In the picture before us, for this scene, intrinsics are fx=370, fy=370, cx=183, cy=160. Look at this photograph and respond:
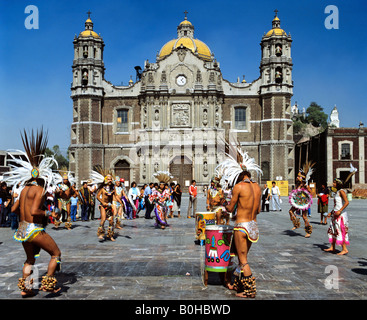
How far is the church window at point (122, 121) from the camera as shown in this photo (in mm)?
40781

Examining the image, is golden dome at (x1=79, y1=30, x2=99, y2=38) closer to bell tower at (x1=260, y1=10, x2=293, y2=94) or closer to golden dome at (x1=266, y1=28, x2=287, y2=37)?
bell tower at (x1=260, y1=10, x2=293, y2=94)

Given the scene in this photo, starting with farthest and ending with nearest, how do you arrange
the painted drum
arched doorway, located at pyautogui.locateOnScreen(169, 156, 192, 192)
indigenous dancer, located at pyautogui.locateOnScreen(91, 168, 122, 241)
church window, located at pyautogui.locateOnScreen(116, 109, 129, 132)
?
church window, located at pyautogui.locateOnScreen(116, 109, 129, 132), arched doorway, located at pyautogui.locateOnScreen(169, 156, 192, 192), indigenous dancer, located at pyautogui.locateOnScreen(91, 168, 122, 241), the painted drum

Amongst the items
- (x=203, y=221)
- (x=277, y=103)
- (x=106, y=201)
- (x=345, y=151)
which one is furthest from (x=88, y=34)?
(x=203, y=221)

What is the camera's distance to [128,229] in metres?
13.6

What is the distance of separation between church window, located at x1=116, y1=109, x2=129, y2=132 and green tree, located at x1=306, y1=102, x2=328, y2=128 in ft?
203

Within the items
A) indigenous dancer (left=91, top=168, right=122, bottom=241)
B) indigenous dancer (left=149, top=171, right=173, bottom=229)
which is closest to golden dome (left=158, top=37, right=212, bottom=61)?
indigenous dancer (left=149, top=171, right=173, bottom=229)

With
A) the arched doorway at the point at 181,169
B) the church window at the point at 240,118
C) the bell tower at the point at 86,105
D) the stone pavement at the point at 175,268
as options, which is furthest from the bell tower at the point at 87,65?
the stone pavement at the point at 175,268

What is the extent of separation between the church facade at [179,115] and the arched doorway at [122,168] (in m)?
0.11

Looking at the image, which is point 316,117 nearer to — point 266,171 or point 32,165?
point 266,171

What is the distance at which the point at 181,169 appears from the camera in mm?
39469

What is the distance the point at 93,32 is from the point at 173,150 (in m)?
16.1

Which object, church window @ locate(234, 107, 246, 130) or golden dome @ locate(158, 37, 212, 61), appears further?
golden dome @ locate(158, 37, 212, 61)

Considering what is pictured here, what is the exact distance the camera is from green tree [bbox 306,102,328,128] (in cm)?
9025
